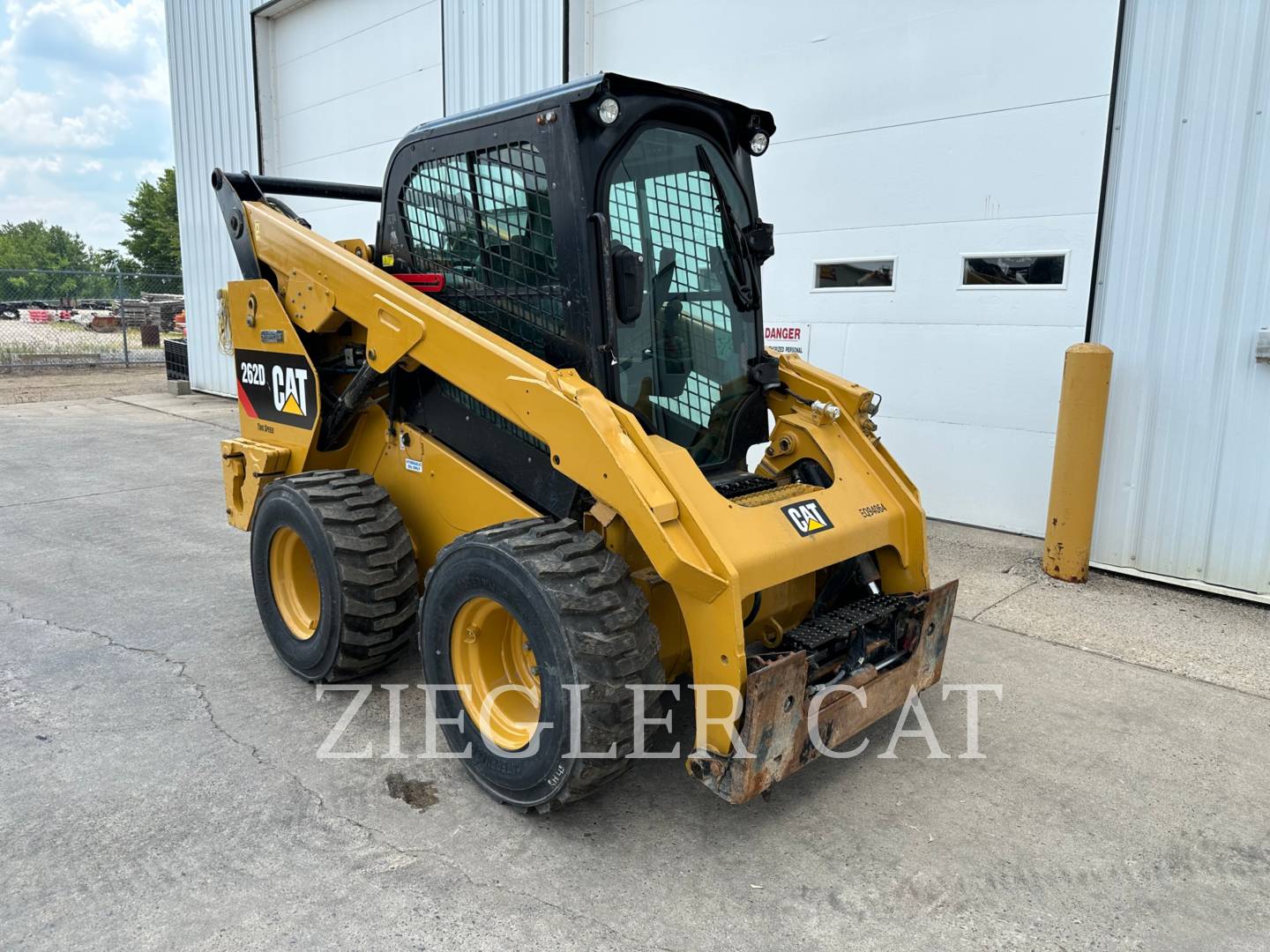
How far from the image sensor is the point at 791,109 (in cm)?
683

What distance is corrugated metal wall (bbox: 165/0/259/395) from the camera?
12.9 m

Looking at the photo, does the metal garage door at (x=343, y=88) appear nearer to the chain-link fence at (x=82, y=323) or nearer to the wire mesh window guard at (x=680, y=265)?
the chain-link fence at (x=82, y=323)

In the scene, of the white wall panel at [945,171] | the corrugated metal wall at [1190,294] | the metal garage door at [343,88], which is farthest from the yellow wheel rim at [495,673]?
the metal garage door at [343,88]

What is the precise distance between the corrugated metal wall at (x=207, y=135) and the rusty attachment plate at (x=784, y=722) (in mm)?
12141

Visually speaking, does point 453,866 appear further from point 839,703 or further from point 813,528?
point 813,528

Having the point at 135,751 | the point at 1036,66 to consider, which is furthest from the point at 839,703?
the point at 1036,66

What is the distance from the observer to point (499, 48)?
8.79 m

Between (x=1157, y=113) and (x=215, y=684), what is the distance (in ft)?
19.0

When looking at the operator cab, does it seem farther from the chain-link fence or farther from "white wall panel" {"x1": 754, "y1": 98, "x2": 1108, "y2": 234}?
the chain-link fence

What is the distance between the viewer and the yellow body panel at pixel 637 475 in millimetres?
2719

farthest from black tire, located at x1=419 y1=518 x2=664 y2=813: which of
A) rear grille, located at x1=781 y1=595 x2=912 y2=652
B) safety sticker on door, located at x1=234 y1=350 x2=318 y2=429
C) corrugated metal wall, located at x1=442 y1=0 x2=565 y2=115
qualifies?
corrugated metal wall, located at x1=442 y1=0 x2=565 y2=115

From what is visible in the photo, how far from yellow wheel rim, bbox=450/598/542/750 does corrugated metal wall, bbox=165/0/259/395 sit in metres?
11.4

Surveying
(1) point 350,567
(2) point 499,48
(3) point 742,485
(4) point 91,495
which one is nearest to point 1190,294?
(3) point 742,485

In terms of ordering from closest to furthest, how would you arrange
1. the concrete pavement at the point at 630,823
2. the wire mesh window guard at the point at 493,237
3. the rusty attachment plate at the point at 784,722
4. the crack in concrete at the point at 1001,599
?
1. the concrete pavement at the point at 630,823
2. the rusty attachment plate at the point at 784,722
3. the wire mesh window guard at the point at 493,237
4. the crack in concrete at the point at 1001,599
